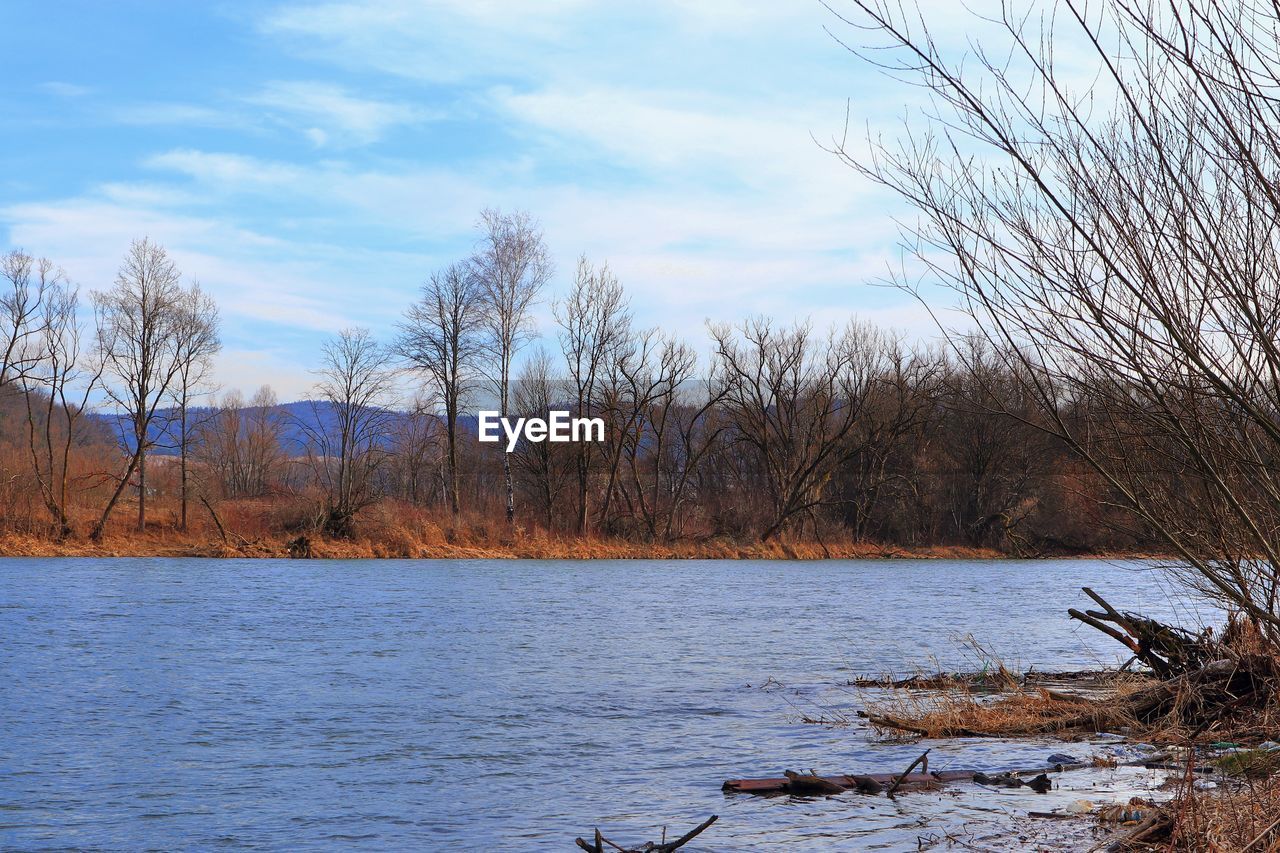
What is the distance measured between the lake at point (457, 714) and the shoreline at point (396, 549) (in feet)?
55.9

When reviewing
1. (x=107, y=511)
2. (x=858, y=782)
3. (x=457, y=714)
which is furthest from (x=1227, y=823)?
(x=107, y=511)

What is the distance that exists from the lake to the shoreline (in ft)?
55.9

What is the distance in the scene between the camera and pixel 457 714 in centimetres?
1431

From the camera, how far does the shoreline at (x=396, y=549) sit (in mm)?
48438

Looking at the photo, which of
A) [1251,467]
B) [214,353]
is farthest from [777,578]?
[1251,467]

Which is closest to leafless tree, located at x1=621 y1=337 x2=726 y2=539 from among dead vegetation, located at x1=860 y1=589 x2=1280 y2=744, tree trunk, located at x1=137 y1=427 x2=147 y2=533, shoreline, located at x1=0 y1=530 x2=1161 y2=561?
shoreline, located at x1=0 y1=530 x2=1161 y2=561

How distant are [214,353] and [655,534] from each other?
24.8m

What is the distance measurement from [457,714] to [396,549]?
37630mm

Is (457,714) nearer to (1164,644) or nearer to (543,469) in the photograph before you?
(1164,644)

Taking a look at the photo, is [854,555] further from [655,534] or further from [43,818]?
[43,818]

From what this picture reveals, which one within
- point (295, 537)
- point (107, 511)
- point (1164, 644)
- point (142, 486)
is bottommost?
point (295, 537)

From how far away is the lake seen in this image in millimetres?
9234

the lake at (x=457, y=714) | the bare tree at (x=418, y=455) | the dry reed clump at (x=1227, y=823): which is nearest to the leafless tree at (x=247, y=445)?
the bare tree at (x=418, y=455)

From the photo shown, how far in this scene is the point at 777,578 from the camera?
143ft
